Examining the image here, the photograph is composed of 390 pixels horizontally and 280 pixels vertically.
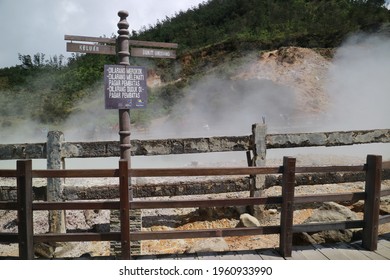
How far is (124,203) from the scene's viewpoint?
3.42 metres

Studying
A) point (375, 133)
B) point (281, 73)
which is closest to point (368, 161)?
point (375, 133)

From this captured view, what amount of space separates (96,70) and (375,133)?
82.0ft

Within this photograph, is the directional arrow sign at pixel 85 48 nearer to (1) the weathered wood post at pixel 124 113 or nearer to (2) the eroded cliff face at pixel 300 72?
(1) the weathered wood post at pixel 124 113

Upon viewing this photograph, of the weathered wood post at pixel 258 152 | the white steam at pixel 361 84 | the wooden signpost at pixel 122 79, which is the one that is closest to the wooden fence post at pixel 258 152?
the weathered wood post at pixel 258 152

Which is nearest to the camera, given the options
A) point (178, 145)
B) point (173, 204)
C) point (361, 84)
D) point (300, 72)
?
point (173, 204)

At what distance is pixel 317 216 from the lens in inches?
185

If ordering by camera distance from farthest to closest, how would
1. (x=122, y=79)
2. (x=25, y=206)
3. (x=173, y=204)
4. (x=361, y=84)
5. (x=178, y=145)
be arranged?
(x=361, y=84) → (x=178, y=145) → (x=122, y=79) → (x=173, y=204) → (x=25, y=206)

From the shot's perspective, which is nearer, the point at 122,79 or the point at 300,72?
the point at 122,79

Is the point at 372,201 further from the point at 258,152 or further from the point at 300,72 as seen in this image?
the point at 300,72

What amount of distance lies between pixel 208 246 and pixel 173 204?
3.26 feet

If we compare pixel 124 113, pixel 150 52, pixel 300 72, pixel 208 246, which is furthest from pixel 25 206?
pixel 300 72

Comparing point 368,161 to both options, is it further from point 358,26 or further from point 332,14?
point 332,14

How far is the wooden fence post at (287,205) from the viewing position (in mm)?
3562

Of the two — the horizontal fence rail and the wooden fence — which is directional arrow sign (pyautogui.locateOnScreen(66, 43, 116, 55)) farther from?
the wooden fence
